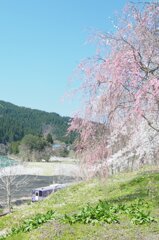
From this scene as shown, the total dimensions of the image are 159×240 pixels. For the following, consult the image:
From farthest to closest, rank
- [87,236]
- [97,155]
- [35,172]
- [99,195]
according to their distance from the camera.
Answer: [35,172]
[99,195]
[97,155]
[87,236]

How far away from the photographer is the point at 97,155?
13.6 meters

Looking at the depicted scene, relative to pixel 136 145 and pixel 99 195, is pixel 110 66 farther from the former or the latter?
pixel 99 195

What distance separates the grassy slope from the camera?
9.93m

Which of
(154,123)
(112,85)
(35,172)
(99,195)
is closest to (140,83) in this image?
(112,85)

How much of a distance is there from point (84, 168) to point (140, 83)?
4300 mm

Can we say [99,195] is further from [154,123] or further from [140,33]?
[140,33]

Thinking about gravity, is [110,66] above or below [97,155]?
above

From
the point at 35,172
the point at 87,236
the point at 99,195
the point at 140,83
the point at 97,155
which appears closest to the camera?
the point at 87,236

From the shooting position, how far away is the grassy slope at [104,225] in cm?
993

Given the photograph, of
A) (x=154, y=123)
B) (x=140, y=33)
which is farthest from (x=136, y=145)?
(x=140, y=33)

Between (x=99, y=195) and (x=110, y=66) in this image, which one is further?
(x=99, y=195)

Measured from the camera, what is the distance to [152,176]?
20.7 meters

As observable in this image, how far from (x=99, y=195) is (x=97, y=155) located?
20.5 ft

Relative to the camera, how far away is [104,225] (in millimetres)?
10617
